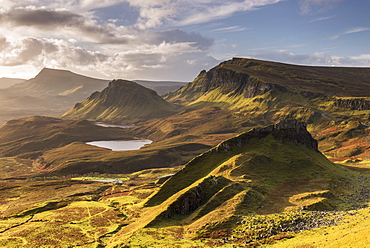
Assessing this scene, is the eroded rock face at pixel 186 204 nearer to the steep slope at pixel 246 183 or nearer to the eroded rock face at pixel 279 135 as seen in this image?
the steep slope at pixel 246 183

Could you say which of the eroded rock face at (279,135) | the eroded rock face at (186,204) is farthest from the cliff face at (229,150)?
the eroded rock face at (186,204)

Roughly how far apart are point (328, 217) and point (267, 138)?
66083mm

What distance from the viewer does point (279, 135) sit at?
13600cm

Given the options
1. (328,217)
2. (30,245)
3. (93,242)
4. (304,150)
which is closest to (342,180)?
(304,150)

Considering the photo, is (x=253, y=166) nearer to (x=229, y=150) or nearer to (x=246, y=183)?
(x=229, y=150)

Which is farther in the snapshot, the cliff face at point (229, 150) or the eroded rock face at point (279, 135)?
the eroded rock face at point (279, 135)

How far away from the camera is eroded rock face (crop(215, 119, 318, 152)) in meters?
132

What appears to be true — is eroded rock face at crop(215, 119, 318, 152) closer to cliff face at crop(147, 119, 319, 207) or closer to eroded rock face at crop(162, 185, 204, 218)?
cliff face at crop(147, 119, 319, 207)

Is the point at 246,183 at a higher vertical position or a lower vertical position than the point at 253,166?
lower

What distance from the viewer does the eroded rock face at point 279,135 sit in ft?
432

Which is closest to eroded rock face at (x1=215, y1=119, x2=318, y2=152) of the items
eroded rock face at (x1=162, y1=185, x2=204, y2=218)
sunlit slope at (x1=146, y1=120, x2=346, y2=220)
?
sunlit slope at (x1=146, y1=120, x2=346, y2=220)

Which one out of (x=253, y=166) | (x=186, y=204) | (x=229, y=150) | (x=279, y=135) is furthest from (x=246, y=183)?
(x=279, y=135)

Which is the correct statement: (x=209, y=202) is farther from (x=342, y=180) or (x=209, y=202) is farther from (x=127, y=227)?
(x=342, y=180)

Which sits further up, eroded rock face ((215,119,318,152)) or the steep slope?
eroded rock face ((215,119,318,152))
